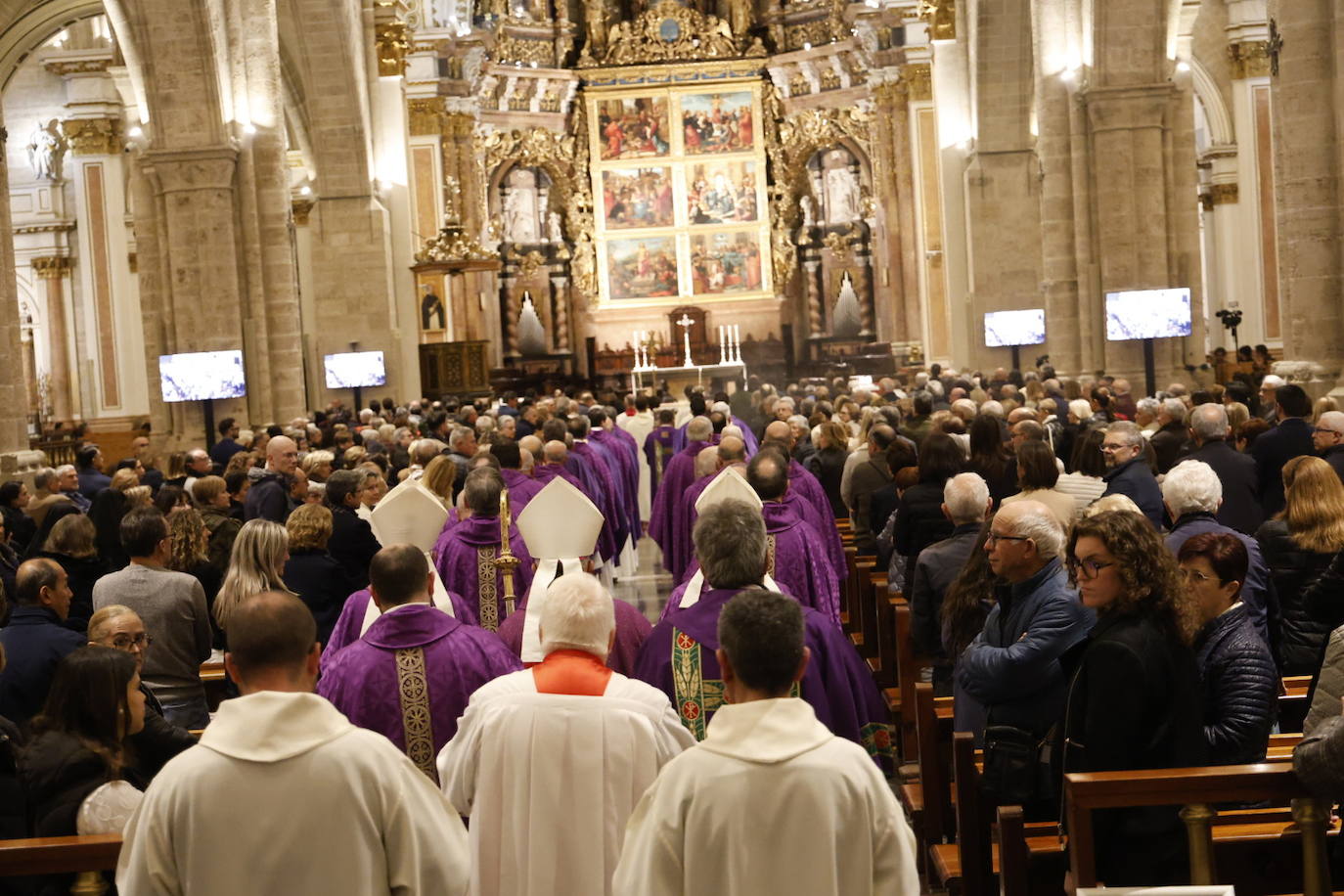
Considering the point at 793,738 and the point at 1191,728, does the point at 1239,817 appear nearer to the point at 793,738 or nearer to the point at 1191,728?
the point at 1191,728

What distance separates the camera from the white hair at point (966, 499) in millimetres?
7020

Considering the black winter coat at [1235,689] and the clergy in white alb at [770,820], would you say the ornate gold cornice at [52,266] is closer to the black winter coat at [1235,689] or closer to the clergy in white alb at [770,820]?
the black winter coat at [1235,689]

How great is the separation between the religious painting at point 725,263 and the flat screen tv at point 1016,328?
1201cm

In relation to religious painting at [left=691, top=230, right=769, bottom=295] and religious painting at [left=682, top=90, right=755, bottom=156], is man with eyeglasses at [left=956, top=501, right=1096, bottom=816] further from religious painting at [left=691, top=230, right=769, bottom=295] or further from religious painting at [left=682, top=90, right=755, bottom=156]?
religious painting at [left=682, top=90, right=755, bottom=156]

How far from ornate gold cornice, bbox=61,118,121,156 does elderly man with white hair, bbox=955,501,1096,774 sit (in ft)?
87.4

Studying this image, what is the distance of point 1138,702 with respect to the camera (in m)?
4.43

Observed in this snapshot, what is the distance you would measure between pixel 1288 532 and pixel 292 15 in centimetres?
2115

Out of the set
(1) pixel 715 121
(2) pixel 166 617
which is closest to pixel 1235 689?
(2) pixel 166 617

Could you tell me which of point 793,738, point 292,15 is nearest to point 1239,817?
point 793,738

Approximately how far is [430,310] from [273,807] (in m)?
24.8

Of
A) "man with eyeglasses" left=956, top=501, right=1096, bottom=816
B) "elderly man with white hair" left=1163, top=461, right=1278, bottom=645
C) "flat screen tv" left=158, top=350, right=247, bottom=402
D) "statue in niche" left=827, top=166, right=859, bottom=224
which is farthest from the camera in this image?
"statue in niche" left=827, top=166, right=859, bottom=224

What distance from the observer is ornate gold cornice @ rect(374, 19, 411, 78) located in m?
27.3

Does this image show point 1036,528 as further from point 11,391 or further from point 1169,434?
point 11,391

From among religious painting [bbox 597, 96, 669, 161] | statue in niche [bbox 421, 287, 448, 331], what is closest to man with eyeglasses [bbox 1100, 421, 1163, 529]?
statue in niche [bbox 421, 287, 448, 331]
